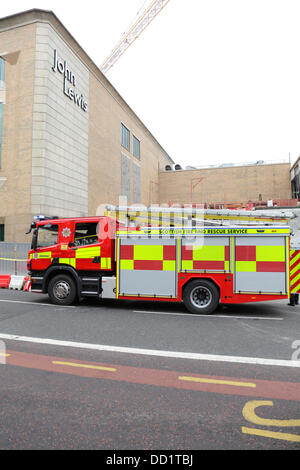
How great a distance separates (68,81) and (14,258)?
17.9 metres

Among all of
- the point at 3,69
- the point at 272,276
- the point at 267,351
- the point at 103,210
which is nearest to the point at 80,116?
the point at 3,69

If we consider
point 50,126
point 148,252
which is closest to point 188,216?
point 148,252

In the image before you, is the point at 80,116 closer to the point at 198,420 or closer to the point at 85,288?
the point at 85,288

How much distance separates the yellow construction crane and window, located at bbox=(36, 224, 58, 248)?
77765mm

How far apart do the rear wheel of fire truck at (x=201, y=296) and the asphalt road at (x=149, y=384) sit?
25.0 inches

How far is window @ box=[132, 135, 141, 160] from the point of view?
4566cm

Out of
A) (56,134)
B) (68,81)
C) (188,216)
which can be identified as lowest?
(188,216)

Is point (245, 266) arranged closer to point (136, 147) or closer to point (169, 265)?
point (169, 265)

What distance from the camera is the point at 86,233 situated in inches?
339

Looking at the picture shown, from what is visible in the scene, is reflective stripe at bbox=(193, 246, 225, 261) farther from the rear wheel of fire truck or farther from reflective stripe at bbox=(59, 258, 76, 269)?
reflective stripe at bbox=(59, 258, 76, 269)

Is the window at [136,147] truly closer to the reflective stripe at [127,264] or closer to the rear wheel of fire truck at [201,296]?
the reflective stripe at [127,264]

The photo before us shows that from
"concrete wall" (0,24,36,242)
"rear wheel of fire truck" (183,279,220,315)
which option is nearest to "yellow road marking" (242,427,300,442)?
"rear wheel of fire truck" (183,279,220,315)

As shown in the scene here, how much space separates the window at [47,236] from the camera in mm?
8914

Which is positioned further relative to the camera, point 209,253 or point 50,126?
point 50,126
